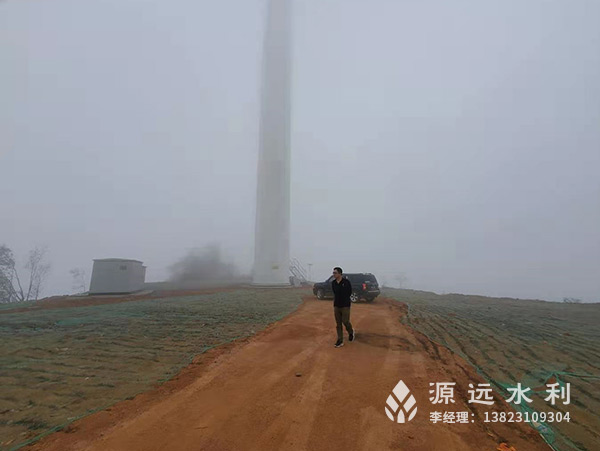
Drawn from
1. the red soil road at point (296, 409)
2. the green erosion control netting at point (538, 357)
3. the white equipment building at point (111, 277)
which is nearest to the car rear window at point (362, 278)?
the green erosion control netting at point (538, 357)

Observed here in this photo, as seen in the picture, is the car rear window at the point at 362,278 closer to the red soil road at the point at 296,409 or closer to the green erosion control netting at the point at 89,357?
the green erosion control netting at the point at 89,357

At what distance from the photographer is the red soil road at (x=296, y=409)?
4.57m

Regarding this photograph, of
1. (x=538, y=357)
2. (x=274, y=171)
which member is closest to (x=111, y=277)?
(x=274, y=171)

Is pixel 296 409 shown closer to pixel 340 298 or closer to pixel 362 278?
pixel 340 298

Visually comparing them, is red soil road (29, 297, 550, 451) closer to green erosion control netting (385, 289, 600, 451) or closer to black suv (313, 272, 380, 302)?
green erosion control netting (385, 289, 600, 451)

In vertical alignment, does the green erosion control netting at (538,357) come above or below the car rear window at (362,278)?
below

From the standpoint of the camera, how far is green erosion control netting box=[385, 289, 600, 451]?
5.10m

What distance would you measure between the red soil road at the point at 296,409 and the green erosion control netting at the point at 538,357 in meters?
0.49

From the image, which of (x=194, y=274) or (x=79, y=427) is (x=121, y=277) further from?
(x=79, y=427)

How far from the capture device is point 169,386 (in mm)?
6621

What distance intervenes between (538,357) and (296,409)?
7.12 meters

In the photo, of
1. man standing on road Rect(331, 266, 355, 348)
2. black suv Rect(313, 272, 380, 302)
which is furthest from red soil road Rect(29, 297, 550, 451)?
black suv Rect(313, 272, 380, 302)

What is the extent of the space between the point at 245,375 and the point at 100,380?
10.3ft

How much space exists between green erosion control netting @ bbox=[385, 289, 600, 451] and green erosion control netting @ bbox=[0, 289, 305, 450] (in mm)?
6947
